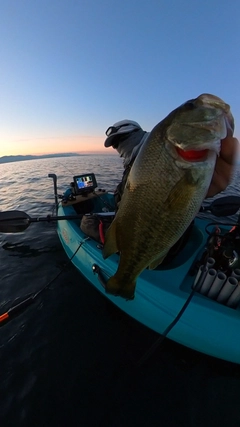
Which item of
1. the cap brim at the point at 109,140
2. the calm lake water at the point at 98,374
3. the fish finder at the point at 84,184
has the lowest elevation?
the calm lake water at the point at 98,374

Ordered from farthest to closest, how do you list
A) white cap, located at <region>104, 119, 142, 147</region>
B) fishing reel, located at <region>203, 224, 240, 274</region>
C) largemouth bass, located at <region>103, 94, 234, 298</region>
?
white cap, located at <region>104, 119, 142, 147</region>, fishing reel, located at <region>203, 224, 240, 274</region>, largemouth bass, located at <region>103, 94, 234, 298</region>

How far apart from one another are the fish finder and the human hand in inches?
228

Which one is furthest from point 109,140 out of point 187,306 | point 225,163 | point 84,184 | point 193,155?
point 84,184

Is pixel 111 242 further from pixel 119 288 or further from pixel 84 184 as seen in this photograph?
pixel 84 184

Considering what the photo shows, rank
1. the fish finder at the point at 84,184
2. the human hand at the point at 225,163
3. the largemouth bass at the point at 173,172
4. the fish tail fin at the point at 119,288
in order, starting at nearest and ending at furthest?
the largemouth bass at the point at 173,172, the human hand at the point at 225,163, the fish tail fin at the point at 119,288, the fish finder at the point at 84,184

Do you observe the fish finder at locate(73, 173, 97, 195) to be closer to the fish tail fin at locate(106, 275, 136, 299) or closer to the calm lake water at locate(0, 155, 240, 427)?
the calm lake water at locate(0, 155, 240, 427)

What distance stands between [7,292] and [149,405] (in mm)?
3941

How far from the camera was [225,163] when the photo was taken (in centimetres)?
167

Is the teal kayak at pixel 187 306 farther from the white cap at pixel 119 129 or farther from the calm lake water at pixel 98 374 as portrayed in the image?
the white cap at pixel 119 129

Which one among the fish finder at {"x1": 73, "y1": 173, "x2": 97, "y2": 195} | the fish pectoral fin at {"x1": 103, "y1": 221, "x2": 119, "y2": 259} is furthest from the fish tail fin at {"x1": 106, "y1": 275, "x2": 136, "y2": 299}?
the fish finder at {"x1": 73, "y1": 173, "x2": 97, "y2": 195}

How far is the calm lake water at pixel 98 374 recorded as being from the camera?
2760 mm

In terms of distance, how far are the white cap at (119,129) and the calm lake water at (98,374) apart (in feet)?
11.1

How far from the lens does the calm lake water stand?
276 cm

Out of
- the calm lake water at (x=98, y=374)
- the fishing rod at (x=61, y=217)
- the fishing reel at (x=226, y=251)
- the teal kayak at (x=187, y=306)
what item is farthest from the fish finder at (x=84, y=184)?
the fishing reel at (x=226, y=251)
